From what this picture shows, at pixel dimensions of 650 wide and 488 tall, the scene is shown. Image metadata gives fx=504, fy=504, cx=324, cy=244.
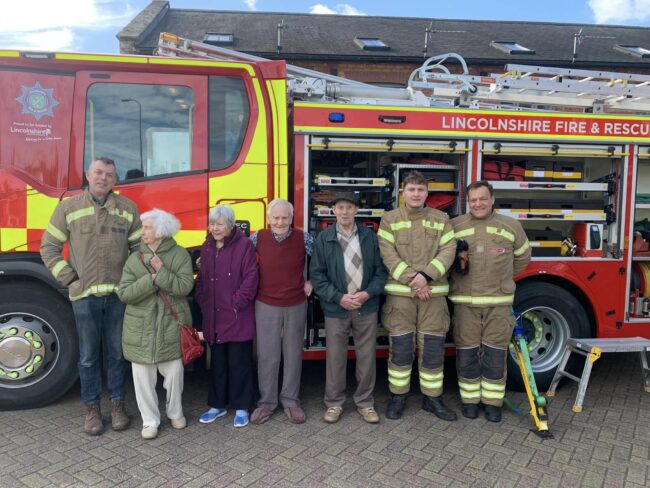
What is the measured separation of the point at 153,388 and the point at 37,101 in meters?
2.20

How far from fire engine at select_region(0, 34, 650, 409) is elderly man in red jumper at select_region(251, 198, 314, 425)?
1.17ft

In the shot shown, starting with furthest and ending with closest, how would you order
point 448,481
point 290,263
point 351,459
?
point 290,263 → point 351,459 → point 448,481

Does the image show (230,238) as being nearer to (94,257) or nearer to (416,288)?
(94,257)

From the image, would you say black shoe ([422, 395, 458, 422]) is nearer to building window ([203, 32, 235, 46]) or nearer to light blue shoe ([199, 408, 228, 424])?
Answer: light blue shoe ([199, 408, 228, 424])

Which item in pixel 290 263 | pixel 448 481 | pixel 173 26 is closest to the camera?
pixel 448 481

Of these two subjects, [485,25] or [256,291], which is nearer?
[256,291]

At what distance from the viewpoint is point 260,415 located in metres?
3.67

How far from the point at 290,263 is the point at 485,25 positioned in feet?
75.9

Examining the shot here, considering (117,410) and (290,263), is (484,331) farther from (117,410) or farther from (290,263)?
(117,410)

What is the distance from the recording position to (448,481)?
296 centimetres

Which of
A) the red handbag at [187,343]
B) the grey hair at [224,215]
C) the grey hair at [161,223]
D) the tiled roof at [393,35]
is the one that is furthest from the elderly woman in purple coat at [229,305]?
the tiled roof at [393,35]

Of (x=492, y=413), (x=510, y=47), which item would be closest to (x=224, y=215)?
(x=492, y=413)

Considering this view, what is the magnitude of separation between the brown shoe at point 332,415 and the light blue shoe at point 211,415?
30.7 inches

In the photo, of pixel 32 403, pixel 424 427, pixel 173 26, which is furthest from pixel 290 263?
pixel 173 26
